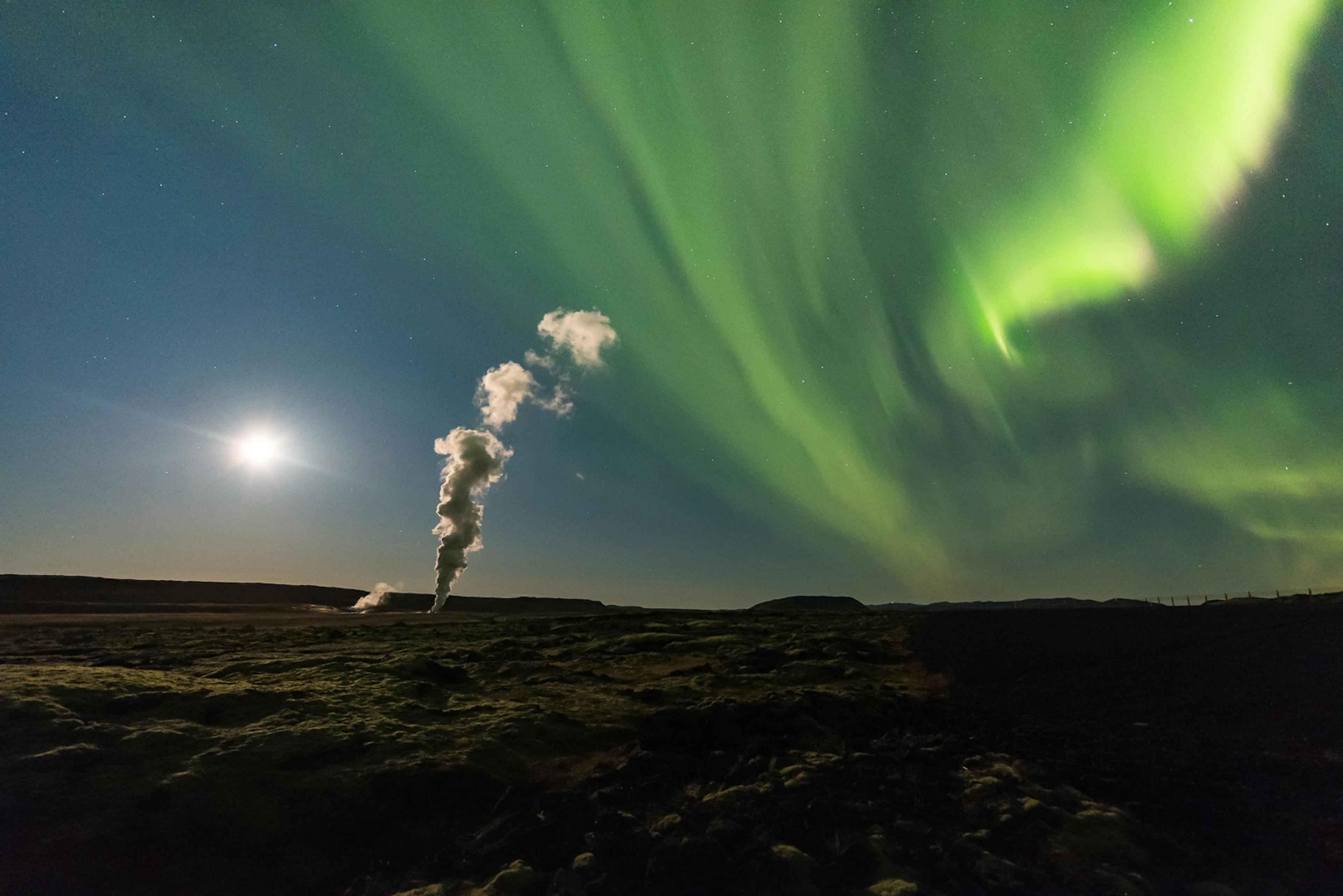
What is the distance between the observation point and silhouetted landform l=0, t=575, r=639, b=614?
115 metres

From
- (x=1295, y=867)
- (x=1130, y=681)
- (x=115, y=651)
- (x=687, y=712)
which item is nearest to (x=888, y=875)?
(x=1295, y=867)

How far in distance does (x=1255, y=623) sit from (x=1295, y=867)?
35203 millimetres

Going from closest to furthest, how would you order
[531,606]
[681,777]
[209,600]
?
[681,777] < [209,600] < [531,606]

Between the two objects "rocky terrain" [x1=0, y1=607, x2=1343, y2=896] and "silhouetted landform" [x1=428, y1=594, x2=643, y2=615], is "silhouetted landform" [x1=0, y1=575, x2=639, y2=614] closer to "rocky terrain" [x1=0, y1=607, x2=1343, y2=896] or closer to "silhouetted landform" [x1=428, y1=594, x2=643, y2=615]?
"silhouetted landform" [x1=428, y1=594, x2=643, y2=615]

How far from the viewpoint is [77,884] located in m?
14.7

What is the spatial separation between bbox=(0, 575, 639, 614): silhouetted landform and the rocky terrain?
327 feet

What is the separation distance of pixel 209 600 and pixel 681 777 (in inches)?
6753

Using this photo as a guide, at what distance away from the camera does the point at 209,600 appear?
149 meters

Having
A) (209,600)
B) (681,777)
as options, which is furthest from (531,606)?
(681,777)

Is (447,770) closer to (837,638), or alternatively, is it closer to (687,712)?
(687,712)

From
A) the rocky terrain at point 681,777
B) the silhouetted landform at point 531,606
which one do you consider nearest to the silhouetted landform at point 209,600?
the silhouetted landform at point 531,606

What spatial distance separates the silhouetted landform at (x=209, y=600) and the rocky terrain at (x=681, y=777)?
A: 9980 cm

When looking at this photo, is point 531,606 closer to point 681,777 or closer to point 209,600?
point 209,600

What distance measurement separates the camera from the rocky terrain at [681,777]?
1527 cm
